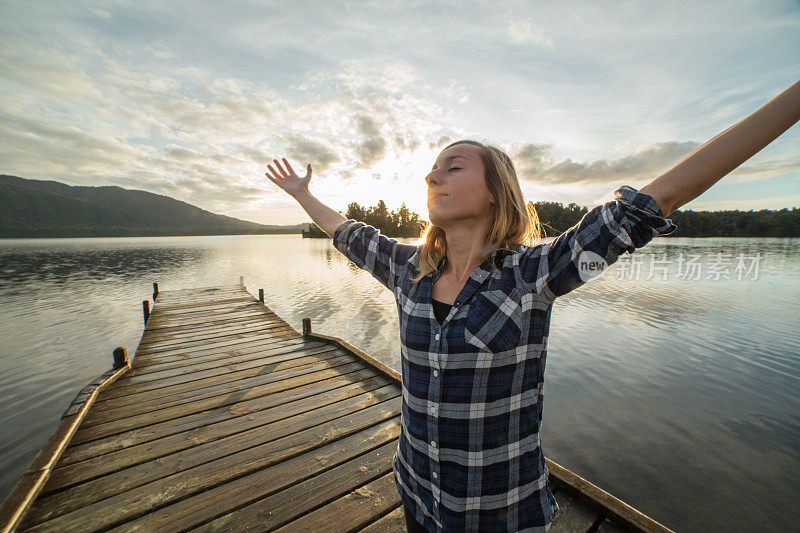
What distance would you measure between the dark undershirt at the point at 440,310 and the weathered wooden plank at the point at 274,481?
2899 millimetres

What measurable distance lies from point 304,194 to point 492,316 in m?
2.03

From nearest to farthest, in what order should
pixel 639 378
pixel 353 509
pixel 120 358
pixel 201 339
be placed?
pixel 353 509 → pixel 120 358 → pixel 201 339 → pixel 639 378

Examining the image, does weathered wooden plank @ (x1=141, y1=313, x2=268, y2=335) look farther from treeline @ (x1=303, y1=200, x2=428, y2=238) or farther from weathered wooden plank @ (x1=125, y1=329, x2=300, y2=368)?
treeline @ (x1=303, y1=200, x2=428, y2=238)

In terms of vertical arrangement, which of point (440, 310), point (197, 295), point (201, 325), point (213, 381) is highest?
point (440, 310)

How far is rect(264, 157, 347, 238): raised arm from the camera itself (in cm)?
274

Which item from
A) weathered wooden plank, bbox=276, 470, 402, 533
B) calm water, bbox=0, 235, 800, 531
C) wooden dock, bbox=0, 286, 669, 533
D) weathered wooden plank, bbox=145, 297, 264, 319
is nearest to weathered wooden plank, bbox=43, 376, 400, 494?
wooden dock, bbox=0, 286, 669, 533

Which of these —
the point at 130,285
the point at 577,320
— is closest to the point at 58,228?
the point at 130,285

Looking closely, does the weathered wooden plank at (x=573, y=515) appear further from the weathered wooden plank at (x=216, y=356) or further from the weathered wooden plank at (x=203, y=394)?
the weathered wooden plank at (x=216, y=356)

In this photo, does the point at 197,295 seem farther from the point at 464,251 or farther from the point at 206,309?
the point at 464,251

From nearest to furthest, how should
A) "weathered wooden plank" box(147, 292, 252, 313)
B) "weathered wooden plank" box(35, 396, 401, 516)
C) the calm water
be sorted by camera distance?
"weathered wooden plank" box(35, 396, 401, 516) → the calm water → "weathered wooden plank" box(147, 292, 252, 313)

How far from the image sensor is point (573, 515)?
311cm

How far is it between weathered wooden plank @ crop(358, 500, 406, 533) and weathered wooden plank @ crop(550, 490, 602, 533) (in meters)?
1.37

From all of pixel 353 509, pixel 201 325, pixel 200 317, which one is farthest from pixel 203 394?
pixel 200 317

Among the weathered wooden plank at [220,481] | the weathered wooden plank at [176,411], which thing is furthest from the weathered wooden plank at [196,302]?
the weathered wooden plank at [220,481]
